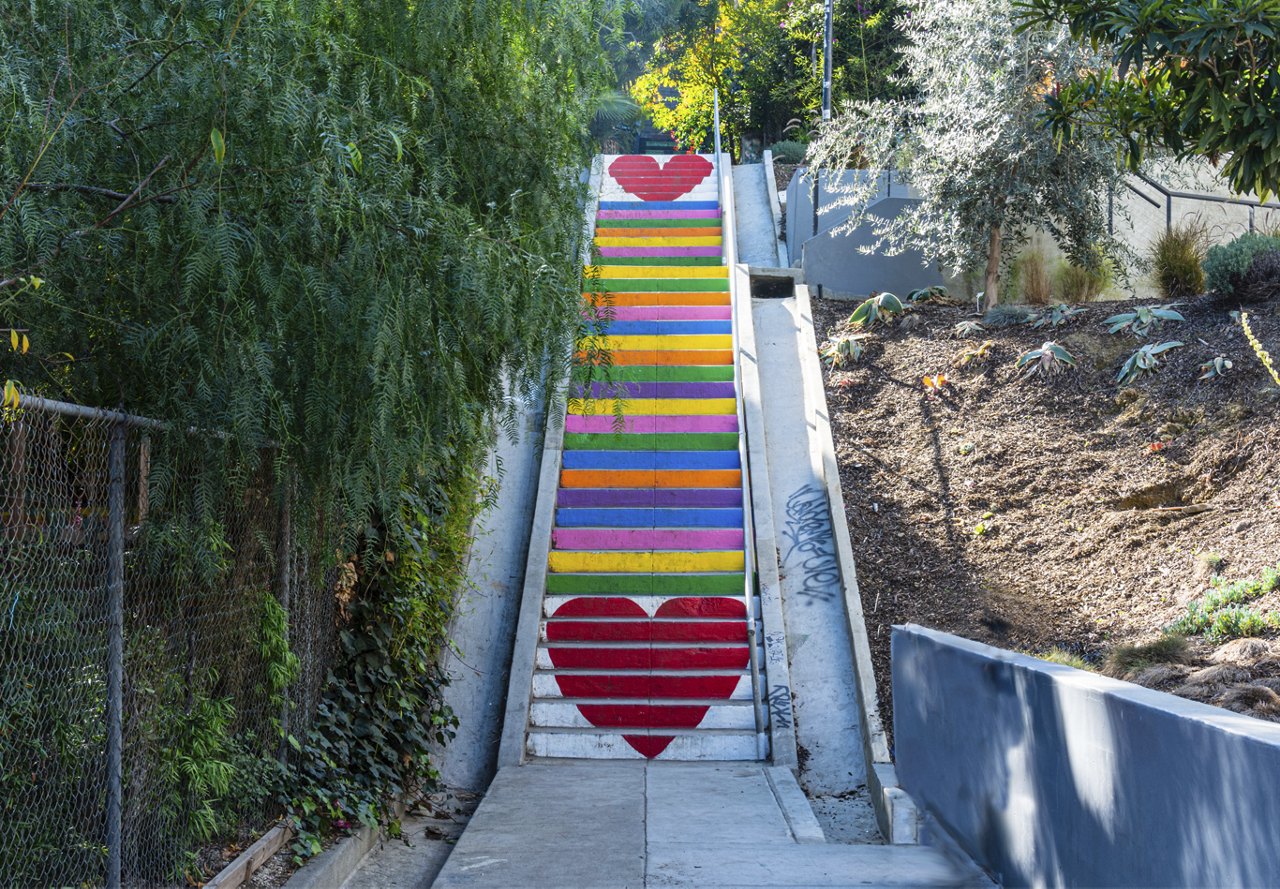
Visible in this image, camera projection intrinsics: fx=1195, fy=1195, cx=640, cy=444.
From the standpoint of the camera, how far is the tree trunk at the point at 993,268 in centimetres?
1348

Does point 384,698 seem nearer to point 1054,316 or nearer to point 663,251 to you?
point 1054,316

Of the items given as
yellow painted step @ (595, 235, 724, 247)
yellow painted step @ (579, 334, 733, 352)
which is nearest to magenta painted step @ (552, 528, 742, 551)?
yellow painted step @ (579, 334, 733, 352)

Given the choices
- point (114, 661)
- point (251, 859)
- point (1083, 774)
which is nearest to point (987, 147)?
point (1083, 774)

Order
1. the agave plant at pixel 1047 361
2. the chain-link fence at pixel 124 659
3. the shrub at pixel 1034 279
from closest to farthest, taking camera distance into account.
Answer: the chain-link fence at pixel 124 659 → the agave plant at pixel 1047 361 → the shrub at pixel 1034 279

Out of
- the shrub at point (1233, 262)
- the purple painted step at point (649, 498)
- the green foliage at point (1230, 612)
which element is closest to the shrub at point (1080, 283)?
the shrub at point (1233, 262)

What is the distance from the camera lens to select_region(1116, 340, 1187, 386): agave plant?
11398 millimetres

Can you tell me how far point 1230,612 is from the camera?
7320 millimetres

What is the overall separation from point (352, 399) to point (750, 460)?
22.7 feet

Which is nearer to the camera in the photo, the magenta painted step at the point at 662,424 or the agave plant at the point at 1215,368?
the agave plant at the point at 1215,368

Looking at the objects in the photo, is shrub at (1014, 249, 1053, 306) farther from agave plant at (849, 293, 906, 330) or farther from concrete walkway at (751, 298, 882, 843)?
concrete walkway at (751, 298, 882, 843)

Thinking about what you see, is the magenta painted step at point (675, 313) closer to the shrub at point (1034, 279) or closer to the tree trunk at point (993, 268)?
the tree trunk at point (993, 268)

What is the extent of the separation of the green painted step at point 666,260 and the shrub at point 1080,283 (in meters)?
4.09

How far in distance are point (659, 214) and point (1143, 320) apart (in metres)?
6.77

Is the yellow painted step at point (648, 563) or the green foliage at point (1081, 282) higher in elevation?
the green foliage at point (1081, 282)
